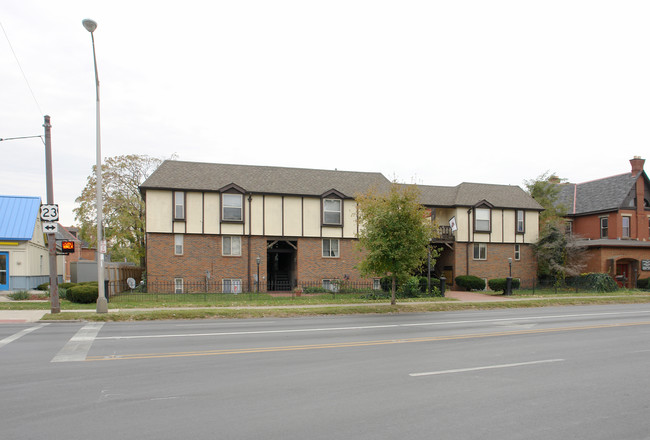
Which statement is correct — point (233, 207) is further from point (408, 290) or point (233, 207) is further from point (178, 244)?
point (408, 290)

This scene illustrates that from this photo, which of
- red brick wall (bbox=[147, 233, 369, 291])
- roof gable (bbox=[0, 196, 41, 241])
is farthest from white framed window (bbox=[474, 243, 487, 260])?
roof gable (bbox=[0, 196, 41, 241])

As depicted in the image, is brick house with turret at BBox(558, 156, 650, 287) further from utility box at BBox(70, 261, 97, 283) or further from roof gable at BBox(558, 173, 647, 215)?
utility box at BBox(70, 261, 97, 283)

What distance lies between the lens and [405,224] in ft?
72.6

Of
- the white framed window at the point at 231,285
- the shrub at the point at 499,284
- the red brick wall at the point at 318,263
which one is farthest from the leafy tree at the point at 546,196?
the white framed window at the point at 231,285

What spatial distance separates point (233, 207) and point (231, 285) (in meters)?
5.01

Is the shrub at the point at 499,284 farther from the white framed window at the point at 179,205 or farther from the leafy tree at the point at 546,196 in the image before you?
the white framed window at the point at 179,205

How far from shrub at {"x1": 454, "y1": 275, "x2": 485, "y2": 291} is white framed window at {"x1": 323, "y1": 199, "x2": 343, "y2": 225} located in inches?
389

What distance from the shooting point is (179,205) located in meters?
30.8

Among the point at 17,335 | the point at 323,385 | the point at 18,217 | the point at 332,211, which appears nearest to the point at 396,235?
the point at 332,211

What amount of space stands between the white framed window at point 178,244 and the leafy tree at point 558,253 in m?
25.9

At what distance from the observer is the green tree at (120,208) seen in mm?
40344

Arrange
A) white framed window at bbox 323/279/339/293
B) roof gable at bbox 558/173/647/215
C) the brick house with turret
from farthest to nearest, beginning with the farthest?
roof gable at bbox 558/173/647/215, the brick house with turret, white framed window at bbox 323/279/339/293

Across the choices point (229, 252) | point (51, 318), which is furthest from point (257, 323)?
point (229, 252)

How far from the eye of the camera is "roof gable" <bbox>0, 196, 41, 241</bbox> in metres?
28.4
